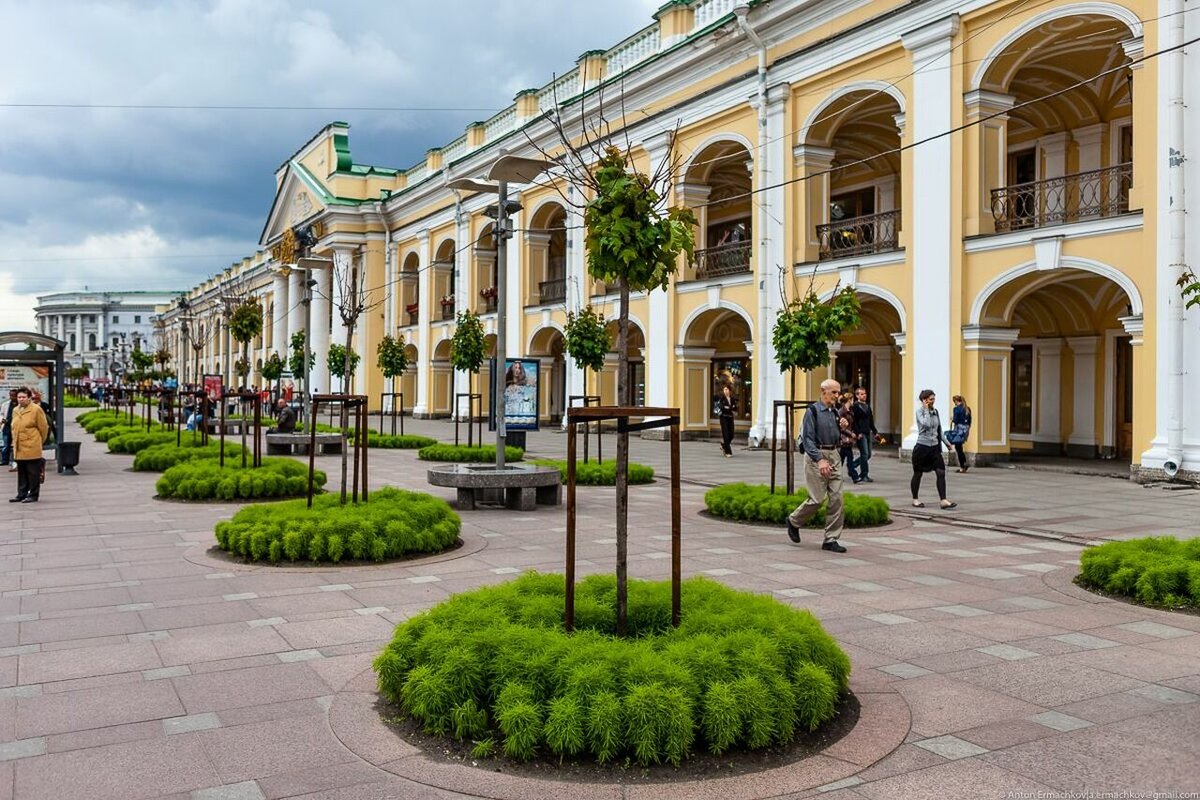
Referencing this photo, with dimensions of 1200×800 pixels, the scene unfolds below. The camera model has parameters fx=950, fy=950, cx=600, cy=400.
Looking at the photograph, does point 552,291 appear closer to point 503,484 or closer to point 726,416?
point 726,416

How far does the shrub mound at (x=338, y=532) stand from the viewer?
8.54 metres

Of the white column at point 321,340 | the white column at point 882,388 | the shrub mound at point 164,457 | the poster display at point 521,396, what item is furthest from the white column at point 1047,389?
the white column at point 321,340

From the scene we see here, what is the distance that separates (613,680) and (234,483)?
418 inches

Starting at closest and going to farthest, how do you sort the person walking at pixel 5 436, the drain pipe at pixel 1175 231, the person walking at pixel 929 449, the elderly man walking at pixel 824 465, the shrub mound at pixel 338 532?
the shrub mound at pixel 338 532, the elderly man walking at pixel 824 465, the person walking at pixel 929 449, the drain pipe at pixel 1175 231, the person walking at pixel 5 436

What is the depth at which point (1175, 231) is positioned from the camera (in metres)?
15.6

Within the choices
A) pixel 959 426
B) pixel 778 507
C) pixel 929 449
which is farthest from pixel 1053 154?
pixel 778 507

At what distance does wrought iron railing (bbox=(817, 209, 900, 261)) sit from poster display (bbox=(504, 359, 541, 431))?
8435mm

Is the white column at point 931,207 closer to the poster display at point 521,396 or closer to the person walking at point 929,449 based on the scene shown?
the person walking at point 929,449

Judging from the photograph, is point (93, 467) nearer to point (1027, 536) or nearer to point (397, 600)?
point (397, 600)

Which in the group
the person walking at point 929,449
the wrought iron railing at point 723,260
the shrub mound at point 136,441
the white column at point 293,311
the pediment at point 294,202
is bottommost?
the shrub mound at point 136,441

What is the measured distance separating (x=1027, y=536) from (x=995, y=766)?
757cm

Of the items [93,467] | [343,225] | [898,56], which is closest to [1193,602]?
[898,56]

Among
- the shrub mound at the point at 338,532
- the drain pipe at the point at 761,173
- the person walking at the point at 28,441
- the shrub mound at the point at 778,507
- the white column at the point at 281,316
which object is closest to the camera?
the shrub mound at the point at 338,532

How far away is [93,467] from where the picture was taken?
64.8ft
